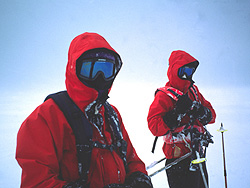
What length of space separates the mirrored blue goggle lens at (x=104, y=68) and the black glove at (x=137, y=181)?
55cm

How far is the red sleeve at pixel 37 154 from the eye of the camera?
2.43 ft

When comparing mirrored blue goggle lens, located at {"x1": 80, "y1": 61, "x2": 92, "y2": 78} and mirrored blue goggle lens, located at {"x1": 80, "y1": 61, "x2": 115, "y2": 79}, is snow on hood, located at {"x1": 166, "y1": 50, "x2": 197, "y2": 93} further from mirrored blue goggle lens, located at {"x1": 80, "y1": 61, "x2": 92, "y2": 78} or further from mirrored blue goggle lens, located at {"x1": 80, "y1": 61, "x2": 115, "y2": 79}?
mirrored blue goggle lens, located at {"x1": 80, "y1": 61, "x2": 92, "y2": 78}

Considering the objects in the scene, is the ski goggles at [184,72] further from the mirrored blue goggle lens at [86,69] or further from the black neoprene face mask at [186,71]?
the mirrored blue goggle lens at [86,69]

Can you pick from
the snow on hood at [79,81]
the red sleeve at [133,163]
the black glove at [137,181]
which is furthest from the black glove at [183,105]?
the snow on hood at [79,81]

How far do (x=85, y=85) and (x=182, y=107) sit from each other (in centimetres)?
118

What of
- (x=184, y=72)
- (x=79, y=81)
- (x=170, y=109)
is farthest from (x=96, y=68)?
(x=184, y=72)

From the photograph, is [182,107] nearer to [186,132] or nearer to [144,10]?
[186,132]

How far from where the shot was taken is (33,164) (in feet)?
2.43

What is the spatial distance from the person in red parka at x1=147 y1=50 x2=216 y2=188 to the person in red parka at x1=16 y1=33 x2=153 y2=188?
0.79 m

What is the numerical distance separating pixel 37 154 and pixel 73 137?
0.55ft

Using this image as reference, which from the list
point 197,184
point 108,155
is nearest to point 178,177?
point 197,184

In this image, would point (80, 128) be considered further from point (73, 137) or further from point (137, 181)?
point (137, 181)

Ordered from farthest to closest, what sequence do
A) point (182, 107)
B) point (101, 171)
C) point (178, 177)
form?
point (178, 177)
point (182, 107)
point (101, 171)

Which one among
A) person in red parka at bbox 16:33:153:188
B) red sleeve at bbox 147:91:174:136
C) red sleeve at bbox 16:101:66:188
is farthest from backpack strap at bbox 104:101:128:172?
red sleeve at bbox 147:91:174:136
